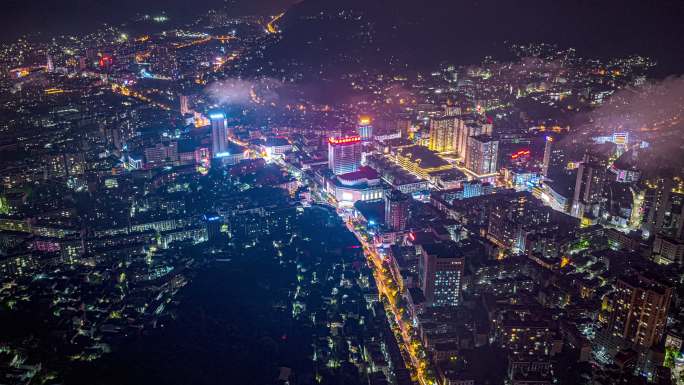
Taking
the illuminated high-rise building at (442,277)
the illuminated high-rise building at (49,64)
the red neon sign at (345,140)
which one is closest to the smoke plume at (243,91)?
the illuminated high-rise building at (49,64)

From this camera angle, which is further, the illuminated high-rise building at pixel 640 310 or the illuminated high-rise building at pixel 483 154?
the illuminated high-rise building at pixel 483 154

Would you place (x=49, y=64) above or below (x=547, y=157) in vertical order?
above

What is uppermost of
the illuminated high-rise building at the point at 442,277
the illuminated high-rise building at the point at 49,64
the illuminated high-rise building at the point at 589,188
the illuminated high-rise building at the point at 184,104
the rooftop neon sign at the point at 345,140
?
the illuminated high-rise building at the point at 49,64

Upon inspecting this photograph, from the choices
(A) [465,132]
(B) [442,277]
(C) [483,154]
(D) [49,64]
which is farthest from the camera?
(D) [49,64]

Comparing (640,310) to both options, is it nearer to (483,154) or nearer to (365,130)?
(483,154)

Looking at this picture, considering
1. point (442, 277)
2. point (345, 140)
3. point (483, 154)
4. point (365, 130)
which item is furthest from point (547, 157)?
point (442, 277)

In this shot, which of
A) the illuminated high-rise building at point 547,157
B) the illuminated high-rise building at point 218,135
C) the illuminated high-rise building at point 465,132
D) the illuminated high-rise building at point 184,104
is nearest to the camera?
the illuminated high-rise building at point 547,157

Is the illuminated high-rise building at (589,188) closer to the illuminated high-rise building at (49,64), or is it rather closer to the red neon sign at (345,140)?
the red neon sign at (345,140)
